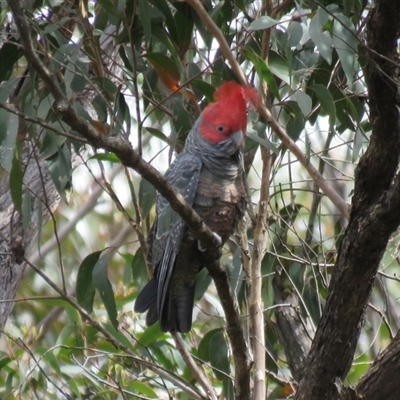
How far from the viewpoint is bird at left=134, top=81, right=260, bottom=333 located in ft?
8.29

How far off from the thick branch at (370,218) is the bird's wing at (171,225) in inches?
26.8

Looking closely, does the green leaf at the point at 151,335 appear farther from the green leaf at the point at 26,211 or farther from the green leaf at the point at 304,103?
the green leaf at the point at 304,103

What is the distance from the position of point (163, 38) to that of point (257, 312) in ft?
2.82

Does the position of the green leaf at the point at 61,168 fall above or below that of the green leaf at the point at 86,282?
above

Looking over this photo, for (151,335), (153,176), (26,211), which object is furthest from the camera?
(151,335)

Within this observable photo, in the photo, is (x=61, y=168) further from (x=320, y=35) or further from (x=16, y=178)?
(x=320, y=35)

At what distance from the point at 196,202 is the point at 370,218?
1.04 metres

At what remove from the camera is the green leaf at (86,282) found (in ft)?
8.35

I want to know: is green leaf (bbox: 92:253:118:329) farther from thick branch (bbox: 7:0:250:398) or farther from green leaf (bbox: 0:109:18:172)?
green leaf (bbox: 0:109:18:172)

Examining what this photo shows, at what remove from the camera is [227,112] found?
8.45ft

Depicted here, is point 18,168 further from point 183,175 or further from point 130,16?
point 183,175

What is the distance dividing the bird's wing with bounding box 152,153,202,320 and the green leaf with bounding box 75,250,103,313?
0.21 metres

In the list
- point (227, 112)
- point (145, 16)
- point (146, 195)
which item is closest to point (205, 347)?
point (146, 195)

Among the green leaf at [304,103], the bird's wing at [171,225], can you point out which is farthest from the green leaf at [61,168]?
the green leaf at [304,103]
